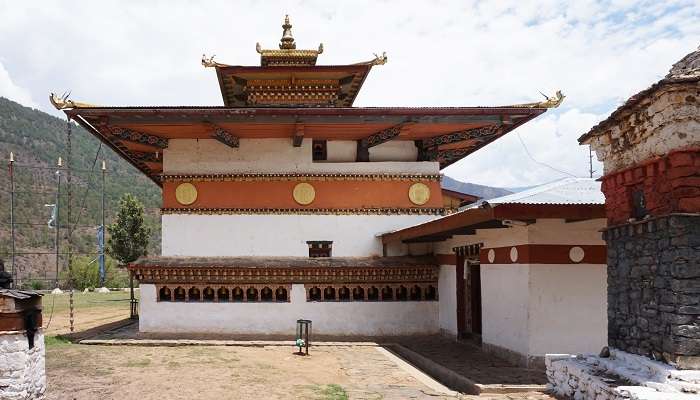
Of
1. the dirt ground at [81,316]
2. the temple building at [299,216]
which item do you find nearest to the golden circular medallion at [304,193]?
the temple building at [299,216]

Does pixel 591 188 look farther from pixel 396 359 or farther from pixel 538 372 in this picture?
pixel 396 359

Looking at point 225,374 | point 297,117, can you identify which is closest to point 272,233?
point 297,117

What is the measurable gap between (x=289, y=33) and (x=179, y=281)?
30.0ft

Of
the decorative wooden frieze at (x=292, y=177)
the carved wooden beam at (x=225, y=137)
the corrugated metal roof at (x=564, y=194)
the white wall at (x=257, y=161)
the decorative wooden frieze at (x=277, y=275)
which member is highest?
the carved wooden beam at (x=225, y=137)

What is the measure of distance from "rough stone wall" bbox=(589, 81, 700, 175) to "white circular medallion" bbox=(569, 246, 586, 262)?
2.83 m

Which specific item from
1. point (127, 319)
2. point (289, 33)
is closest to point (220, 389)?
point (127, 319)

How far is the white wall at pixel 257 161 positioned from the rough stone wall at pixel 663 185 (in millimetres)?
8898

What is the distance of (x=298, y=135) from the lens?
51.1 feet

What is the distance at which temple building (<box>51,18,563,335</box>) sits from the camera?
15438mm

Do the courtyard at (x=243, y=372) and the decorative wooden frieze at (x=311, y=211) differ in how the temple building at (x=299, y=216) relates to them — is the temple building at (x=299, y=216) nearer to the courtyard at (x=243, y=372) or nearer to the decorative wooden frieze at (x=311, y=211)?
the decorative wooden frieze at (x=311, y=211)

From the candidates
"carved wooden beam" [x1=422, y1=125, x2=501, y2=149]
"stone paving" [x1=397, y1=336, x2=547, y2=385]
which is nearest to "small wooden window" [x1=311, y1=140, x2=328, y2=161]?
"carved wooden beam" [x1=422, y1=125, x2=501, y2=149]

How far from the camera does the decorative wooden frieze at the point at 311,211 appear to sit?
15898 mm

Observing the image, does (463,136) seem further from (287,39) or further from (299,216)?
A: (287,39)

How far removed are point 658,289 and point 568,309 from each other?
400 centimetres
